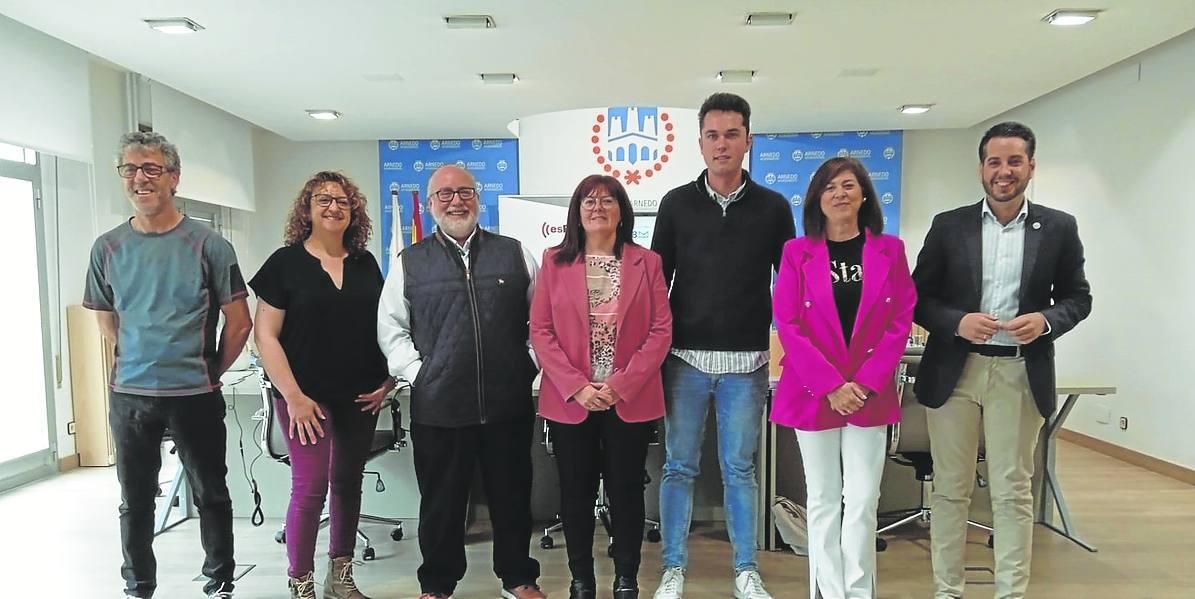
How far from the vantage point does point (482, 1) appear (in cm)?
384

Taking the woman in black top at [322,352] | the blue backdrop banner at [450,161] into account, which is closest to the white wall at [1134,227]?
the woman in black top at [322,352]

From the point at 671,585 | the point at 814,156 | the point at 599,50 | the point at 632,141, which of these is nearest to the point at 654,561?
the point at 671,585

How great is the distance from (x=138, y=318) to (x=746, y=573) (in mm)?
2266

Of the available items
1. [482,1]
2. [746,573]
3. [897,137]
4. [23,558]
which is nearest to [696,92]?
[482,1]

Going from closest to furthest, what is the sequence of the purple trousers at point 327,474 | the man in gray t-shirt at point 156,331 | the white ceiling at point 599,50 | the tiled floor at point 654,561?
1. the man in gray t-shirt at point 156,331
2. the purple trousers at point 327,474
3. the tiled floor at point 654,561
4. the white ceiling at point 599,50

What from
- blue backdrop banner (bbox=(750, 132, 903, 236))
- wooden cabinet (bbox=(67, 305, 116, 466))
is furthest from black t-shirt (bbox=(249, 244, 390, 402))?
blue backdrop banner (bbox=(750, 132, 903, 236))

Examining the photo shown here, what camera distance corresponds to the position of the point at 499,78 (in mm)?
5445

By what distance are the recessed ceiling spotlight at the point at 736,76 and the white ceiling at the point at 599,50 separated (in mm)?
87

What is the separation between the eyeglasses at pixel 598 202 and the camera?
2.26 metres

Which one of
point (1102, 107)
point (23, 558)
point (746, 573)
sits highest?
point (1102, 107)

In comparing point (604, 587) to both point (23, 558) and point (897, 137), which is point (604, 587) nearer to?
point (23, 558)

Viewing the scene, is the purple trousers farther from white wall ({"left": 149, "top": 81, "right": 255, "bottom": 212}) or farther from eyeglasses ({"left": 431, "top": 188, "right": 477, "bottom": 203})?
white wall ({"left": 149, "top": 81, "right": 255, "bottom": 212})

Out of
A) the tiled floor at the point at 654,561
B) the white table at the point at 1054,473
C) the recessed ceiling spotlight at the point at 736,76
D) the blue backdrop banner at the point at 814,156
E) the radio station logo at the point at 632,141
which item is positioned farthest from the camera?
the blue backdrop banner at the point at 814,156

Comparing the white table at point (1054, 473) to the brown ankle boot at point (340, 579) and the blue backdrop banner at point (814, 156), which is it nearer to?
the brown ankle boot at point (340, 579)
